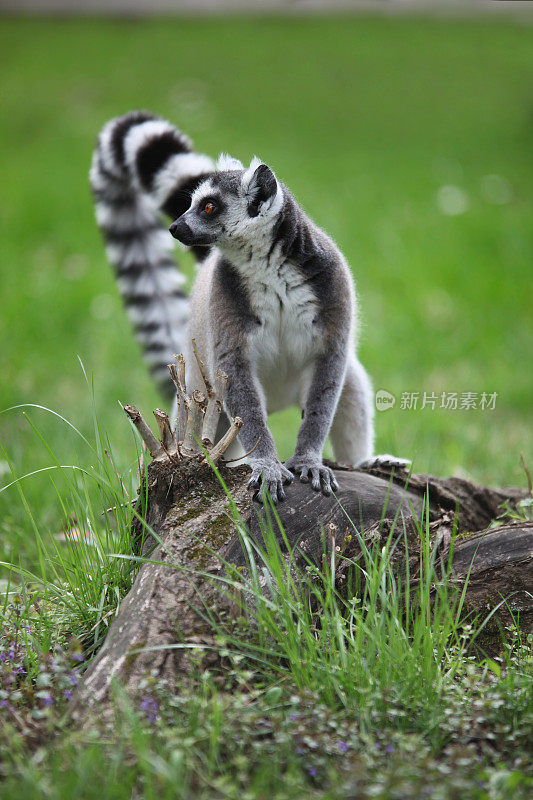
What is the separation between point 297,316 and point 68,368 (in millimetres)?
4564

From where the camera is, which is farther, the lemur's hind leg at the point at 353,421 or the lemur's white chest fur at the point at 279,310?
the lemur's hind leg at the point at 353,421

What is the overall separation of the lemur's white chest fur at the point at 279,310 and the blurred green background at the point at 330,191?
84 centimetres

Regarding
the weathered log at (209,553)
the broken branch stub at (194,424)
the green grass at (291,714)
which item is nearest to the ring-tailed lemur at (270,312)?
the weathered log at (209,553)

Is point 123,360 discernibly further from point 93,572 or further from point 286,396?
point 93,572

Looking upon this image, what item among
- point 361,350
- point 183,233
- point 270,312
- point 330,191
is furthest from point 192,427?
point 330,191

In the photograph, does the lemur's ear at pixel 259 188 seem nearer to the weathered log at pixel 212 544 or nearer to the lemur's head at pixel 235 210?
the lemur's head at pixel 235 210

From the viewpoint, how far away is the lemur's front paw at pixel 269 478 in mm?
2943

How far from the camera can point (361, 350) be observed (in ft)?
25.5

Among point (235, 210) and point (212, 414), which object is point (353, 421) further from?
point (235, 210)

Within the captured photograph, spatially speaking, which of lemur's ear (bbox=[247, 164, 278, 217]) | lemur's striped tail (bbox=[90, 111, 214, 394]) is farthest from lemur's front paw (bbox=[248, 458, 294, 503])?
lemur's striped tail (bbox=[90, 111, 214, 394])

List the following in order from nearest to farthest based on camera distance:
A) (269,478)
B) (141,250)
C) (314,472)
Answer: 1. (269,478)
2. (314,472)
3. (141,250)

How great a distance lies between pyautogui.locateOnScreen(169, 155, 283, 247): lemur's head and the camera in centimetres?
329

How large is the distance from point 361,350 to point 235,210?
459cm

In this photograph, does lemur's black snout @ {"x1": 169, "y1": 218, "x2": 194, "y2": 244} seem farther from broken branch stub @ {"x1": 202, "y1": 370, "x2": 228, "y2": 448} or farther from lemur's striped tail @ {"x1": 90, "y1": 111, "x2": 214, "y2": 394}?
lemur's striped tail @ {"x1": 90, "y1": 111, "x2": 214, "y2": 394}
